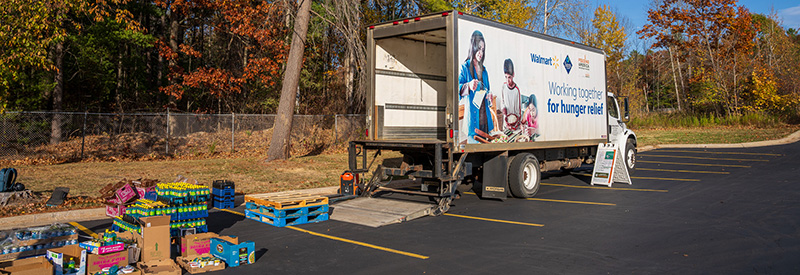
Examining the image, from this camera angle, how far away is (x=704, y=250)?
264 inches

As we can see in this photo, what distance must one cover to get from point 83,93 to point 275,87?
32.7ft

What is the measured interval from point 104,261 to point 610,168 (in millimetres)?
11419

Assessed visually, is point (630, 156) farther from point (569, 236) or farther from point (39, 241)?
point (39, 241)

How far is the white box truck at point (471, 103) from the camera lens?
9.78m

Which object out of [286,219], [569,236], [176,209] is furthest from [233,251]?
[569,236]

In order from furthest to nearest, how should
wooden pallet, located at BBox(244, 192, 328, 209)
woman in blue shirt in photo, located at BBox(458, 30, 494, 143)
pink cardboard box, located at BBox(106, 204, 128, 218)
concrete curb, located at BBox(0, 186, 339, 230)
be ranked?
woman in blue shirt in photo, located at BBox(458, 30, 494, 143) < wooden pallet, located at BBox(244, 192, 328, 209) < concrete curb, located at BBox(0, 186, 339, 230) < pink cardboard box, located at BBox(106, 204, 128, 218)

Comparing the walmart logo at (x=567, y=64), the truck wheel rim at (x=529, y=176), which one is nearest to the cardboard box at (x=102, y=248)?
the truck wheel rim at (x=529, y=176)

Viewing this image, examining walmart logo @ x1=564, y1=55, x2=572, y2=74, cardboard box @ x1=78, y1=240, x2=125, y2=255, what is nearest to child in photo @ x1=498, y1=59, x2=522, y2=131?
walmart logo @ x1=564, y1=55, x2=572, y2=74

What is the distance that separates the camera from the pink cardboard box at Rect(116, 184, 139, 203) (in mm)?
8438

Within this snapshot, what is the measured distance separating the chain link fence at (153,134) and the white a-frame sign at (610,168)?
12.0 m

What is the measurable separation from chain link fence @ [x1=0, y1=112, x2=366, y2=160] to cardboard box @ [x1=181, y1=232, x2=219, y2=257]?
44.4 ft

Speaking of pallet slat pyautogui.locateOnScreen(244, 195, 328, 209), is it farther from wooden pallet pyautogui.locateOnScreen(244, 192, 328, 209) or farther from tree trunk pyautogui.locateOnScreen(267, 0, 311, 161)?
tree trunk pyautogui.locateOnScreen(267, 0, 311, 161)

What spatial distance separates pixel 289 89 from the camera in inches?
704

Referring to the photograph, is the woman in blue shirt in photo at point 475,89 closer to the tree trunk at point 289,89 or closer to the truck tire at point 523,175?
the truck tire at point 523,175
